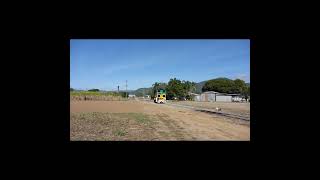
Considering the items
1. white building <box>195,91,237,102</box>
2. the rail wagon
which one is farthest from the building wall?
the rail wagon

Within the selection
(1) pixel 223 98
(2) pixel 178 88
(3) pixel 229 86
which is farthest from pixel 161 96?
(3) pixel 229 86

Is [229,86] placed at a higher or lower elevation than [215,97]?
higher

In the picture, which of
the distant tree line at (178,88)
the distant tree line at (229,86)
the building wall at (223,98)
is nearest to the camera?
the distant tree line at (178,88)

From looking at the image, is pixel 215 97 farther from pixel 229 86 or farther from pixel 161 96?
pixel 161 96

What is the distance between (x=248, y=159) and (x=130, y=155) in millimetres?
1740

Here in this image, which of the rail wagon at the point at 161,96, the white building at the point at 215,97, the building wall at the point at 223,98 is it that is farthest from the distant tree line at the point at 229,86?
the rail wagon at the point at 161,96

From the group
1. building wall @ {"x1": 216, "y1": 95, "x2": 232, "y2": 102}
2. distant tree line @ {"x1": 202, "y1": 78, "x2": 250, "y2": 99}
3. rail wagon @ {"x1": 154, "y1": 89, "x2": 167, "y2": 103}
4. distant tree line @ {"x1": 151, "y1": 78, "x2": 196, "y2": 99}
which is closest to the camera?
rail wagon @ {"x1": 154, "y1": 89, "x2": 167, "y2": 103}

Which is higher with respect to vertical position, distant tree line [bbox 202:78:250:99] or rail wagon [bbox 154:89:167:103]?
distant tree line [bbox 202:78:250:99]

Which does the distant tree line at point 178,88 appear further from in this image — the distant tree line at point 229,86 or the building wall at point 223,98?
the distant tree line at point 229,86

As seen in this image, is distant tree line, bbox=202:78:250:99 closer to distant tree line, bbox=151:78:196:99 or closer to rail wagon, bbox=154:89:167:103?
distant tree line, bbox=151:78:196:99

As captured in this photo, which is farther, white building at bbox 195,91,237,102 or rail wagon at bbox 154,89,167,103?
white building at bbox 195,91,237,102
